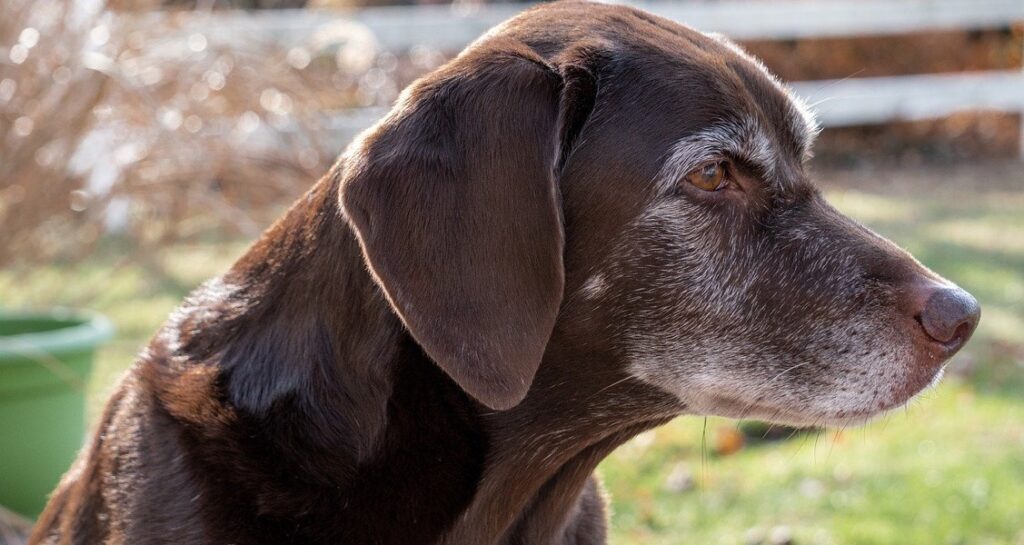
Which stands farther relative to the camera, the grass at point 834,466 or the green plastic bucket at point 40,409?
the grass at point 834,466

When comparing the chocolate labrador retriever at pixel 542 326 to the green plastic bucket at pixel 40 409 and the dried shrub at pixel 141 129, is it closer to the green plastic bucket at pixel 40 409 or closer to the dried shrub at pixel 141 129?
the green plastic bucket at pixel 40 409

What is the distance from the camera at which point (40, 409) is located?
4133mm

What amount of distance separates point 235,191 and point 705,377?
306cm

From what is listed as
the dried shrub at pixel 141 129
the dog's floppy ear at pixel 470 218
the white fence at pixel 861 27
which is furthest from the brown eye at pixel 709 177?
the white fence at pixel 861 27

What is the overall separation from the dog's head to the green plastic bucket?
2.04 meters

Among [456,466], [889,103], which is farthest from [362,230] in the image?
[889,103]

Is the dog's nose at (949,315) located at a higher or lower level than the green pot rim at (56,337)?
higher

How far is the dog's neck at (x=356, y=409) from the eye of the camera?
7.93ft

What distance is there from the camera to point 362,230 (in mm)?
2195

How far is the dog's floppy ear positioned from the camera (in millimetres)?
2193

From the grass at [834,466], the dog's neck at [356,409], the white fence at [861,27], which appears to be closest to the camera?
the dog's neck at [356,409]

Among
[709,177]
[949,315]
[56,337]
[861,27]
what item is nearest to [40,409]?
[56,337]

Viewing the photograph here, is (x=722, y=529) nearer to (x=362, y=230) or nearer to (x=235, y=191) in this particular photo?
(x=235, y=191)

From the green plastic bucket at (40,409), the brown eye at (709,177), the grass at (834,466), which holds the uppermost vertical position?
the brown eye at (709,177)
